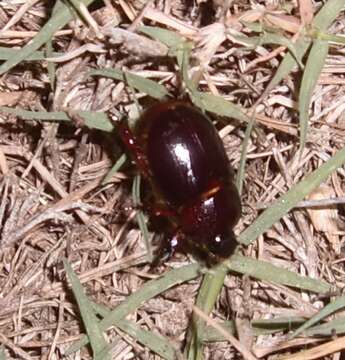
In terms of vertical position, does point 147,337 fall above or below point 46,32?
below

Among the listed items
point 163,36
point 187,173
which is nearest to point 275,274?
point 187,173

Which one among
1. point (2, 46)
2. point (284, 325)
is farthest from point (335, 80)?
point (2, 46)

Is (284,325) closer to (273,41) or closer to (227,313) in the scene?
(227,313)

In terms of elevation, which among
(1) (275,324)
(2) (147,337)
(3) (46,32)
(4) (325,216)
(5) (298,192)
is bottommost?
(2) (147,337)

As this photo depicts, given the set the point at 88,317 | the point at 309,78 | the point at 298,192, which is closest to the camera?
the point at 309,78

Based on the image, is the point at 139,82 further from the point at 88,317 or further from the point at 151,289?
the point at 88,317
